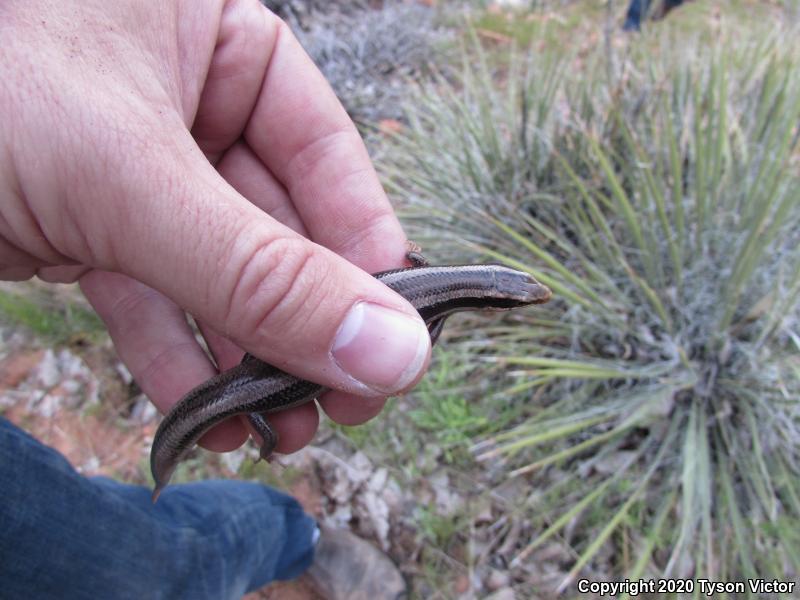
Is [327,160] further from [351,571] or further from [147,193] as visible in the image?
[351,571]

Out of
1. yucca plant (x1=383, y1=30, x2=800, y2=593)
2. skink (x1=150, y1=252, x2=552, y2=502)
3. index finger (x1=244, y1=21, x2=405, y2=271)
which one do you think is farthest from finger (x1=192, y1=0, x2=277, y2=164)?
yucca plant (x1=383, y1=30, x2=800, y2=593)

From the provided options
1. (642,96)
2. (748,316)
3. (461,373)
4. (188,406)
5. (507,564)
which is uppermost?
(642,96)

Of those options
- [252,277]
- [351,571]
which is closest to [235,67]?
[252,277]

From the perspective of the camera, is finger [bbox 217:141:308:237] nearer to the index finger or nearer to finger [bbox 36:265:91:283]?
the index finger

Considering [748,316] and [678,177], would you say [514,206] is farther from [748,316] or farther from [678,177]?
[748,316]

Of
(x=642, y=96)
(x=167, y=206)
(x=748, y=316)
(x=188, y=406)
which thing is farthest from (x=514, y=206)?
(x=167, y=206)

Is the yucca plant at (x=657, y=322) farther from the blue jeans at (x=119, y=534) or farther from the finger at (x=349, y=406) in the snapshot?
the blue jeans at (x=119, y=534)
